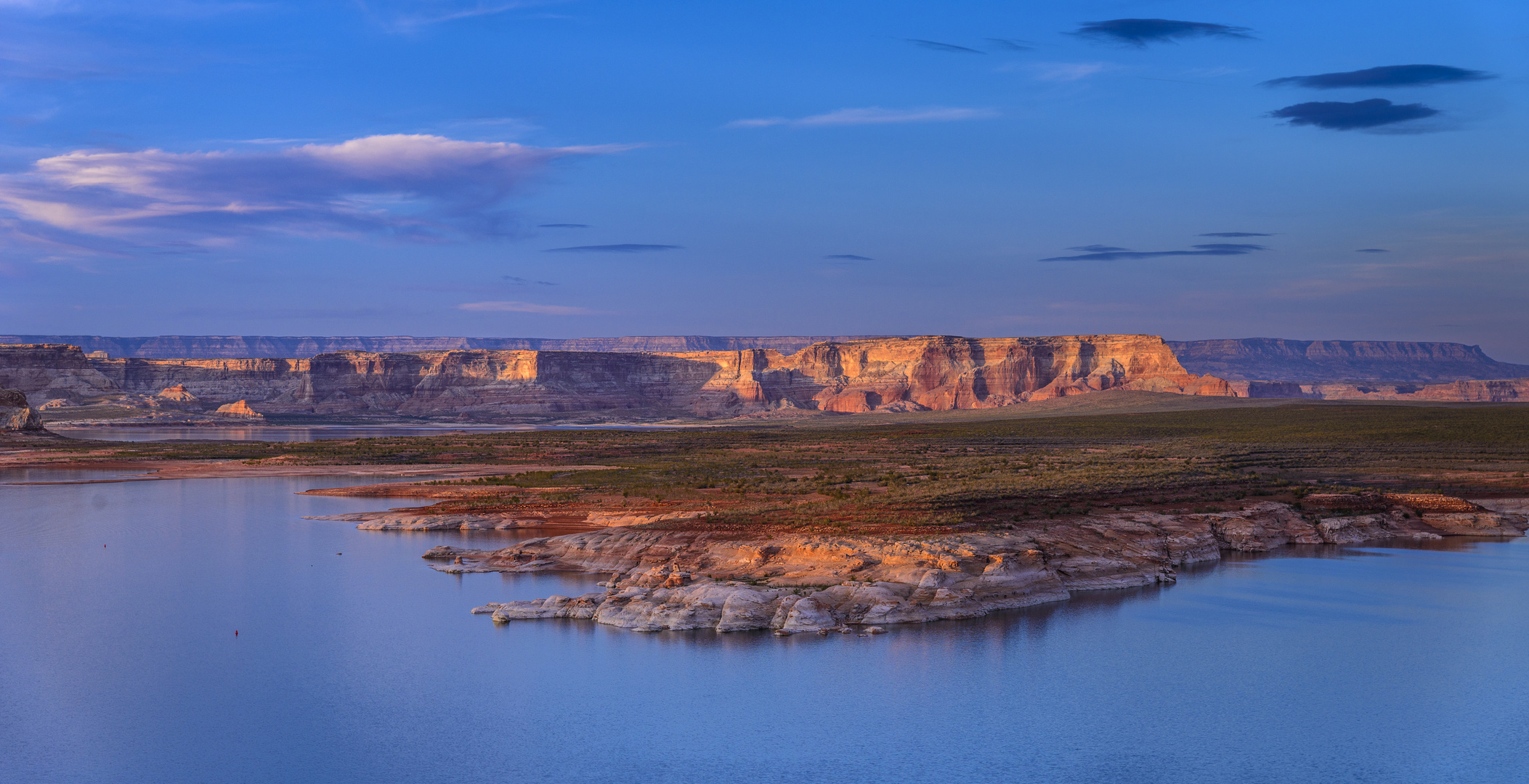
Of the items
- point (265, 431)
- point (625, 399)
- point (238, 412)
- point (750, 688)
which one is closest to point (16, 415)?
point (265, 431)

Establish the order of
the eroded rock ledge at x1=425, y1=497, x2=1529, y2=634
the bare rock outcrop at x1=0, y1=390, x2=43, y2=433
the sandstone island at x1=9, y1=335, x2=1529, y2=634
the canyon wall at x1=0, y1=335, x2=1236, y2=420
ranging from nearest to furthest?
the eroded rock ledge at x1=425, y1=497, x2=1529, y2=634
the sandstone island at x1=9, y1=335, x2=1529, y2=634
the bare rock outcrop at x1=0, y1=390, x2=43, y2=433
the canyon wall at x1=0, y1=335, x2=1236, y2=420

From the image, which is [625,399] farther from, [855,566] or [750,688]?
[750,688]

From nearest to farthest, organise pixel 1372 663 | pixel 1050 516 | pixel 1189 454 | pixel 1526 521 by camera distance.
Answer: pixel 1372 663 → pixel 1050 516 → pixel 1526 521 → pixel 1189 454

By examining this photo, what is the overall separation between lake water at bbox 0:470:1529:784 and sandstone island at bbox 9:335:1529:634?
154cm

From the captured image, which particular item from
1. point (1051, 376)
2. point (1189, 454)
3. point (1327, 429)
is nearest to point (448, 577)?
point (1189, 454)

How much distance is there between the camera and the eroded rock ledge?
2648 cm

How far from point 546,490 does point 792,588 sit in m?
29.9

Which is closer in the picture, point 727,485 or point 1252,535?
point 1252,535

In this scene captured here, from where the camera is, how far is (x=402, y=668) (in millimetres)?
23859

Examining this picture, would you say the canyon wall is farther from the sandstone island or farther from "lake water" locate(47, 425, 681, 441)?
"lake water" locate(47, 425, 681, 441)

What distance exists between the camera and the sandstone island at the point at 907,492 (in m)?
28.8

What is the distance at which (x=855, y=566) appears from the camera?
29.4 m

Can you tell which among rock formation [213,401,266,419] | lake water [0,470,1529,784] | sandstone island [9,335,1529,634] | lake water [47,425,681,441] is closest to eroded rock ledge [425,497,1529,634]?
sandstone island [9,335,1529,634]

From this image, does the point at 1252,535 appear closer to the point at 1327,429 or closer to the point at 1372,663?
the point at 1372,663
